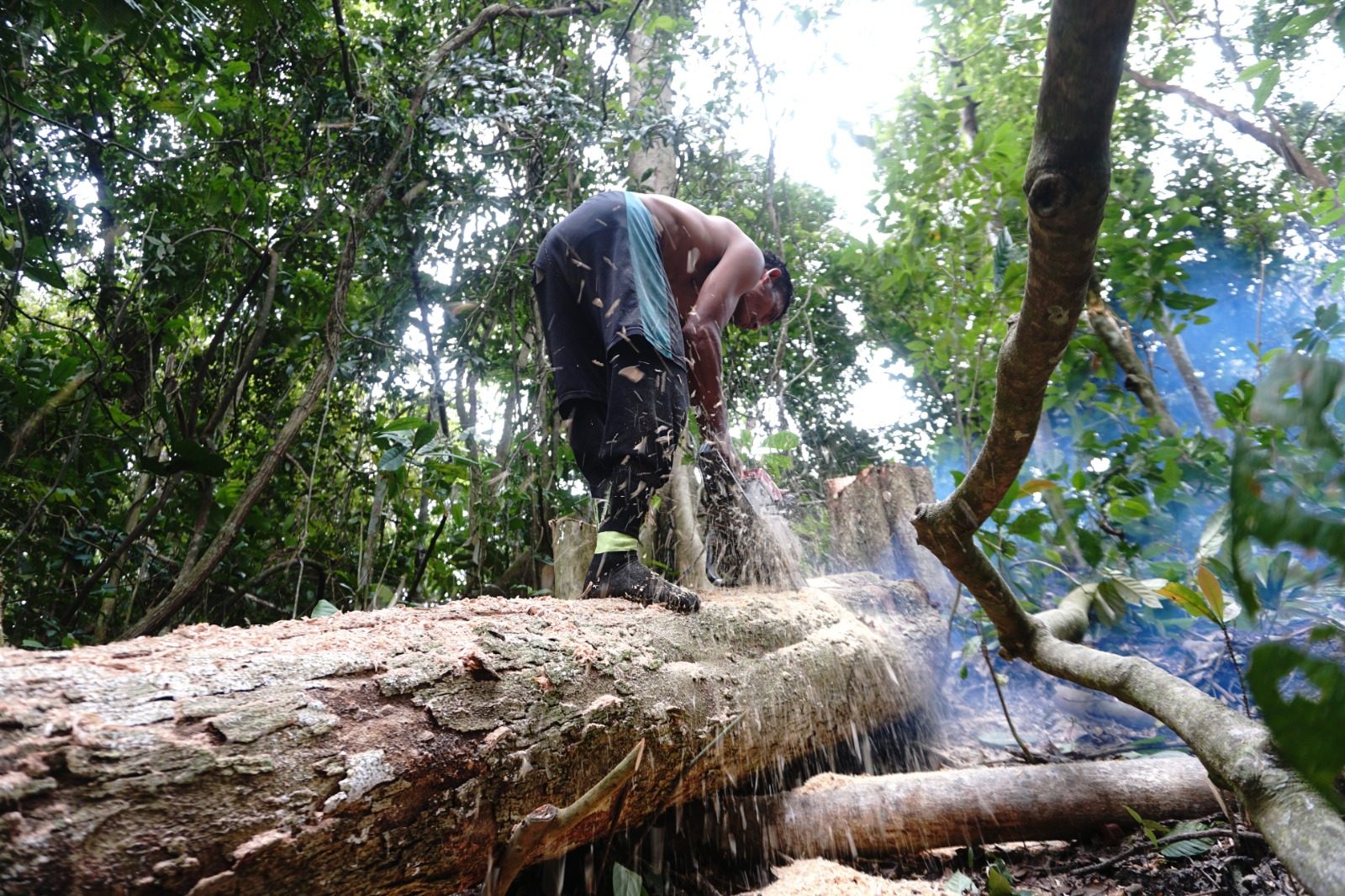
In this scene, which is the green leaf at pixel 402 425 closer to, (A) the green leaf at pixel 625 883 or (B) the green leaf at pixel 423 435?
(B) the green leaf at pixel 423 435

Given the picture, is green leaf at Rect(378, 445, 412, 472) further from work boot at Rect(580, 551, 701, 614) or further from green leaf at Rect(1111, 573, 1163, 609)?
green leaf at Rect(1111, 573, 1163, 609)

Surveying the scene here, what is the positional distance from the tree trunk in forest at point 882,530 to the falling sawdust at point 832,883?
2140 mm

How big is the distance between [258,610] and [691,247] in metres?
3.39

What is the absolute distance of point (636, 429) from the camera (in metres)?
1.83

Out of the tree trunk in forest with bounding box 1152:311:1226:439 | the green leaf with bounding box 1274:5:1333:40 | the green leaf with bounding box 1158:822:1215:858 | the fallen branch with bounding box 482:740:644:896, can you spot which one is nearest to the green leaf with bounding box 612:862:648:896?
the fallen branch with bounding box 482:740:644:896

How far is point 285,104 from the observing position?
143 inches

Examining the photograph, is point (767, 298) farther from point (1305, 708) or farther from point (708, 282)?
point (1305, 708)

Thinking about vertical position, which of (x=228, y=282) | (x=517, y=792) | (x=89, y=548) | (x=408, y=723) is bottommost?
(x=517, y=792)

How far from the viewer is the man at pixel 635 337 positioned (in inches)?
72.8

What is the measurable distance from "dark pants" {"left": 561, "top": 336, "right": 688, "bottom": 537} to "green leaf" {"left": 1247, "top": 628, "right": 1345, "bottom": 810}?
1.56 m

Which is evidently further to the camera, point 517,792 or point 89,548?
point 89,548

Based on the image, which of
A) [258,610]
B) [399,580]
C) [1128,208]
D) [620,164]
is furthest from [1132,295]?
[258,610]

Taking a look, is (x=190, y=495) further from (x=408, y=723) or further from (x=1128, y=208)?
(x=1128, y=208)

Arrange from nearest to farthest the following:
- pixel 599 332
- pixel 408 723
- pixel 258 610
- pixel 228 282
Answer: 1. pixel 408 723
2. pixel 599 332
3. pixel 228 282
4. pixel 258 610
